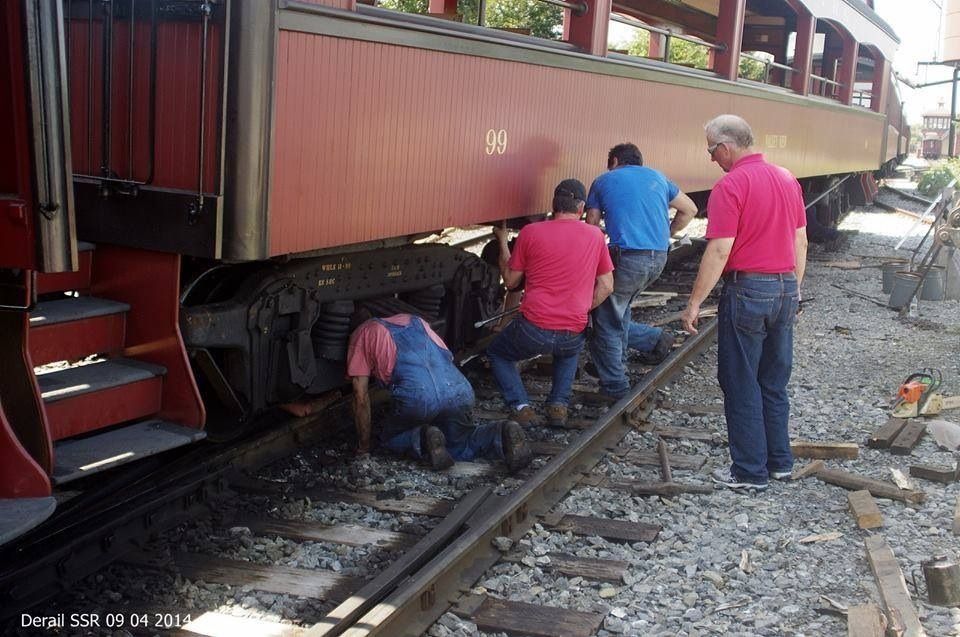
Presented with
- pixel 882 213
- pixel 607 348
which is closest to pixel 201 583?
pixel 607 348

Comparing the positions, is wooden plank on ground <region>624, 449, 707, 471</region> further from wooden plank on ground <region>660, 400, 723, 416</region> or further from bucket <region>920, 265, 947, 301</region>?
bucket <region>920, 265, 947, 301</region>

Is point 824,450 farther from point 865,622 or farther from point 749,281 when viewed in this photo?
point 865,622

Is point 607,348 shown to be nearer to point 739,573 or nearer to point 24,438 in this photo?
point 739,573

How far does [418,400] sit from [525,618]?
1.79 m

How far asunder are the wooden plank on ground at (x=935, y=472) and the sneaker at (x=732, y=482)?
0.82 metres

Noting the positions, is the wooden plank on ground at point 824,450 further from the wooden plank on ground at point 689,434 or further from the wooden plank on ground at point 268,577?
the wooden plank on ground at point 268,577

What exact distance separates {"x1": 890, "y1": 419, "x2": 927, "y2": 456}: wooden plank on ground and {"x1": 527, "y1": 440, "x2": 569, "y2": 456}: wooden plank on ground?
1770 millimetres

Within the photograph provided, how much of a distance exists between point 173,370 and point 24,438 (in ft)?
2.55

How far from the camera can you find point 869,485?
521 centimetres

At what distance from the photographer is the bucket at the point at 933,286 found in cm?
1089

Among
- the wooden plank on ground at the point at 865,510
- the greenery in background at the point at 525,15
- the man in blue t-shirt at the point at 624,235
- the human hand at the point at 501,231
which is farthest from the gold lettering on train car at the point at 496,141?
the greenery in background at the point at 525,15

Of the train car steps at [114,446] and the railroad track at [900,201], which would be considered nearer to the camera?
the train car steps at [114,446]

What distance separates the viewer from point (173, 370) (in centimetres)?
426

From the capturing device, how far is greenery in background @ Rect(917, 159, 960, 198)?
25241 millimetres
